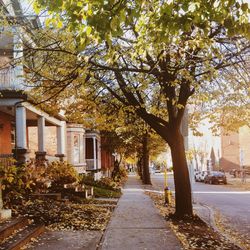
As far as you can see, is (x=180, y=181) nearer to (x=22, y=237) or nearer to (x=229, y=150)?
(x=22, y=237)

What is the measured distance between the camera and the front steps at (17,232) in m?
8.76

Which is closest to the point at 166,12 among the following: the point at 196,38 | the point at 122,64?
the point at 196,38

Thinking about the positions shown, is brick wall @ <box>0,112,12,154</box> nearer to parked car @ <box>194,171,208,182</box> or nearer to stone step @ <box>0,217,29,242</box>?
stone step @ <box>0,217,29,242</box>

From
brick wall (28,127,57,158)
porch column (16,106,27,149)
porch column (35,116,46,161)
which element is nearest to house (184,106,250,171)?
brick wall (28,127,57,158)

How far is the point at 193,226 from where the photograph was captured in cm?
1283

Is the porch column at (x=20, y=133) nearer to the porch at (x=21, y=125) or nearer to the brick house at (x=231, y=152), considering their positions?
the porch at (x=21, y=125)

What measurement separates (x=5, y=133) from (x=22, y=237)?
1428cm

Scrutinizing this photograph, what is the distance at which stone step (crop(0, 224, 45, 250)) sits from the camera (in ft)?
28.1

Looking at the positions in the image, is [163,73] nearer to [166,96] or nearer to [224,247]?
[166,96]

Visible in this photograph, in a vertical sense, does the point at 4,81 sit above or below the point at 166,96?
above

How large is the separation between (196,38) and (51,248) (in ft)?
17.6

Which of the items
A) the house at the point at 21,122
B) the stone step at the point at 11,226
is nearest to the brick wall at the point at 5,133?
the house at the point at 21,122

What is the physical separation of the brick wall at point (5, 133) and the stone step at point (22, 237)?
11.9 m

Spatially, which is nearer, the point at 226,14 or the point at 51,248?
the point at 226,14
